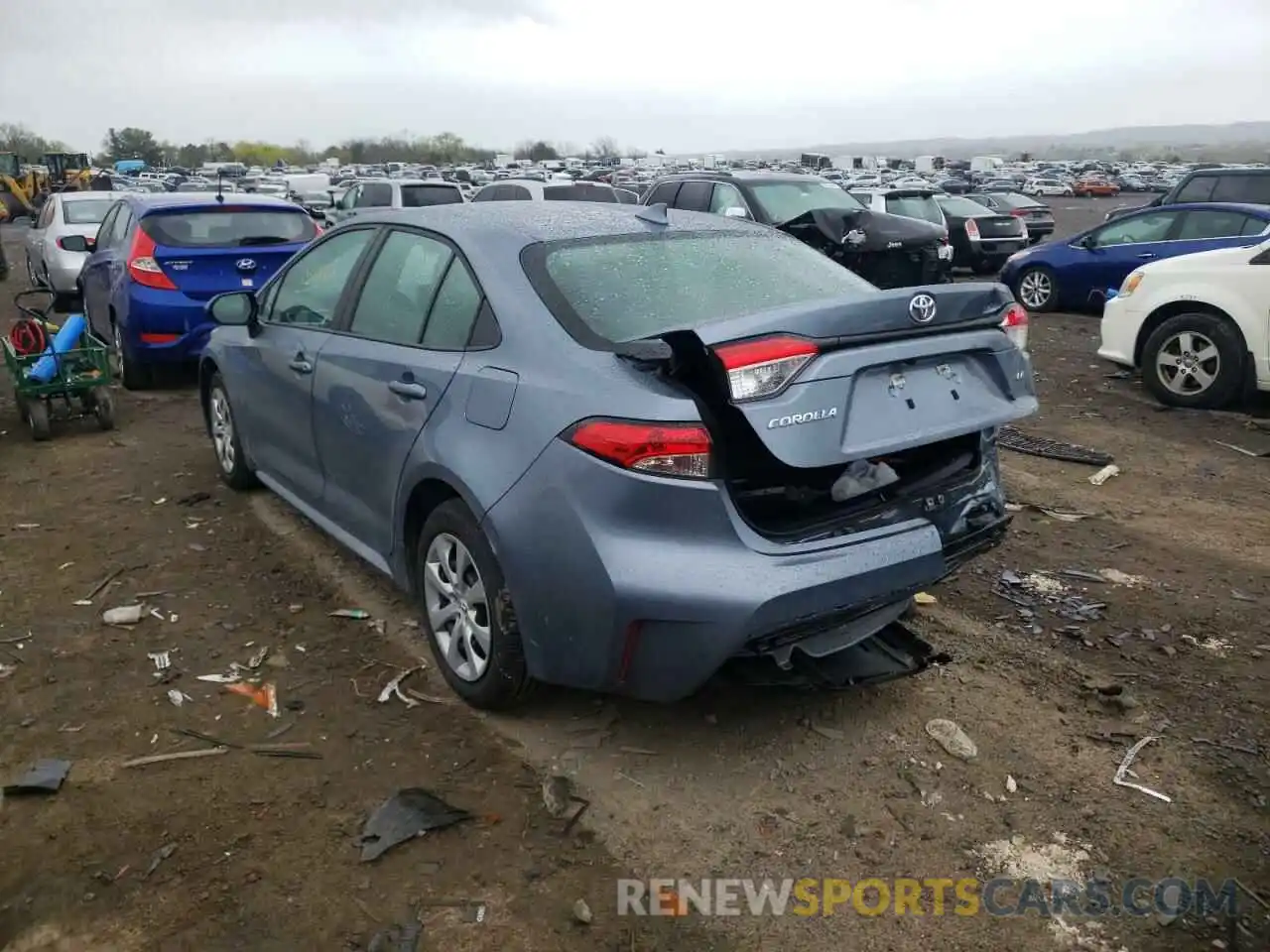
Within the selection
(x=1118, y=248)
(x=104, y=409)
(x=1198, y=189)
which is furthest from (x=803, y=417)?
(x=1198, y=189)

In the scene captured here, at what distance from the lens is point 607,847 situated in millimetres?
2859

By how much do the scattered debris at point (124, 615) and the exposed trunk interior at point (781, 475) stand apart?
2.80 m

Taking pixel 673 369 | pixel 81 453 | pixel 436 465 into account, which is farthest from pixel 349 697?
pixel 81 453

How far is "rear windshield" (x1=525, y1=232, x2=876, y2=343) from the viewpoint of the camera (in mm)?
3340

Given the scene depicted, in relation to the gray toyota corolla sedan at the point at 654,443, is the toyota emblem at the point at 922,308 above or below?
above

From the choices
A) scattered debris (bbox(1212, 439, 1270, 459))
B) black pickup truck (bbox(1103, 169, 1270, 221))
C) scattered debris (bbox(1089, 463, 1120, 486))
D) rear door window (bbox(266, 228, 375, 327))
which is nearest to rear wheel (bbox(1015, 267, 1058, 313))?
black pickup truck (bbox(1103, 169, 1270, 221))

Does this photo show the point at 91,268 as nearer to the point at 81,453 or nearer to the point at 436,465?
the point at 81,453

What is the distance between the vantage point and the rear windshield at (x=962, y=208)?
17112 mm

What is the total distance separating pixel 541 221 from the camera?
3820mm

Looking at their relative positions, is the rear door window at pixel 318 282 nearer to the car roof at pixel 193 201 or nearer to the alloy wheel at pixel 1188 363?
the car roof at pixel 193 201

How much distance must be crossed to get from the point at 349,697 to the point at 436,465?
3.24 feet

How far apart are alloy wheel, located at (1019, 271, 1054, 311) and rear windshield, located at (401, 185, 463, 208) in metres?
8.88

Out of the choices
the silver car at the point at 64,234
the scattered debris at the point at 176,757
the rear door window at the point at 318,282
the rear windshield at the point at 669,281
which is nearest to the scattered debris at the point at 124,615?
the scattered debris at the point at 176,757

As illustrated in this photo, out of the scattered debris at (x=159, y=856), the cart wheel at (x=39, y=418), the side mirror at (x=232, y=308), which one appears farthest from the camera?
the cart wheel at (x=39, y=418)
